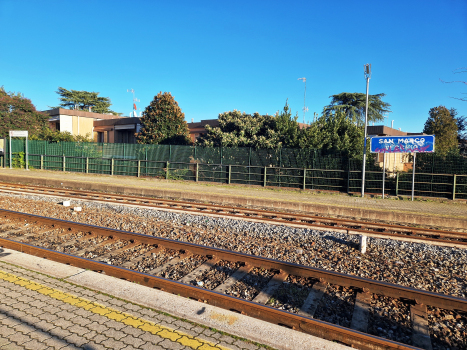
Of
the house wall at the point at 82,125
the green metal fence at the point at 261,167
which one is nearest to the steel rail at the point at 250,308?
the green metal fence at the point at 261,167

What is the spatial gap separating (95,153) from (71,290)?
23552mm

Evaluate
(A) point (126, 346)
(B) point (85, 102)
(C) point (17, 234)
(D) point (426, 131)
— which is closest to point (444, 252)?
(A) point (126, 346)

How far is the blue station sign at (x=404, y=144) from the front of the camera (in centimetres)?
1572

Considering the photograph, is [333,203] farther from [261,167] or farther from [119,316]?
[119,316]

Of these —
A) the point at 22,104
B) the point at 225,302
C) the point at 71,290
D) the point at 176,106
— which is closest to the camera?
the point at 225,302

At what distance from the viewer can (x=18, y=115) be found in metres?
34.9

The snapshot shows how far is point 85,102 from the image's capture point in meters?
70.9

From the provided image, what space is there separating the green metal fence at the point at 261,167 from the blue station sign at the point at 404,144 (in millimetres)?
1429

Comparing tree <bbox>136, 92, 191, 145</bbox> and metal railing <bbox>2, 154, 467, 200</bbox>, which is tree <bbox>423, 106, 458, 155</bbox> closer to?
metal railing <bbox>2, 154, 467, 200</bbox>

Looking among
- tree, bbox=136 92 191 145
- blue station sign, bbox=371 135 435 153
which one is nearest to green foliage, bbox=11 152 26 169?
tree, bbox=136 92 191 145

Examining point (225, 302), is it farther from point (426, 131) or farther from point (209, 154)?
point (426, 131)

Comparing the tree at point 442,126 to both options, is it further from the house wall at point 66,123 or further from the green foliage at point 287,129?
A: the house wall at point 66,123

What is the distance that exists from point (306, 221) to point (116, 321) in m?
7.90

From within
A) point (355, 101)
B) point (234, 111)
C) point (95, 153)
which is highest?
point (355, 101)
